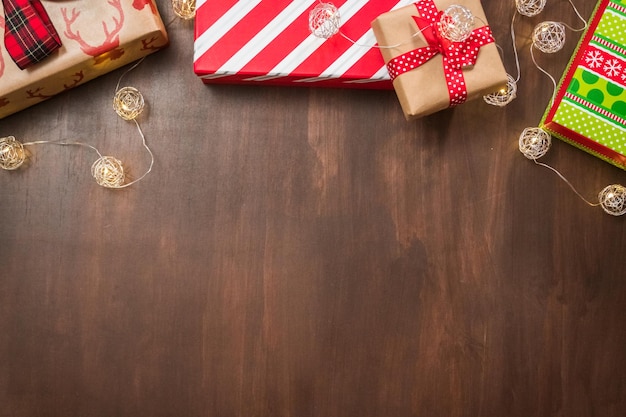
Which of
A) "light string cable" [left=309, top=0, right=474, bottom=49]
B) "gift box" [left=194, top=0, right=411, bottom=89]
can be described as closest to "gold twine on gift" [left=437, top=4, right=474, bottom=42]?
"light string cable" [left=309, top=0, right=474, bottom=49]

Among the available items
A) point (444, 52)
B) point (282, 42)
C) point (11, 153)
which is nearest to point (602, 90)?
point (444, 52)

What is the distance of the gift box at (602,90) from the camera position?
3.58 ft

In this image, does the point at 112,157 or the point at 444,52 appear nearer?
the point at 444,52

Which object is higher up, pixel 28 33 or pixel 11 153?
pixel 28 33

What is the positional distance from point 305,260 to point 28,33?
0.63 m

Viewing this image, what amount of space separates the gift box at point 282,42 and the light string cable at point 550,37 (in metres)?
0.27

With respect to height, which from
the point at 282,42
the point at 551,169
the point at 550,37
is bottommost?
the point at 551,169

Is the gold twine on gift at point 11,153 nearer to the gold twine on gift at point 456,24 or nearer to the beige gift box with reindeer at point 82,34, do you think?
the beige gift box with reindeer at point 82,34

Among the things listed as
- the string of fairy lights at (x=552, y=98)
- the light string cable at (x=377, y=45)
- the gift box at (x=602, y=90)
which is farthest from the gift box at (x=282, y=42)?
the gift box at (x=602, y=90)

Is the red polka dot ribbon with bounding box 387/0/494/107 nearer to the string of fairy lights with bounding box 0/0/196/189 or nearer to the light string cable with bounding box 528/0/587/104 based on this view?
the light string cable with bounding box 528/0/587/104

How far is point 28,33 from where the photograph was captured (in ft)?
3.34

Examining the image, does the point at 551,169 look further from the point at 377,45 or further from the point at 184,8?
the point at 184,8

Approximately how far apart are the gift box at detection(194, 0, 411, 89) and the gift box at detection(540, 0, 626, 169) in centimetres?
34

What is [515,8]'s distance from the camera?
1.16 metres
